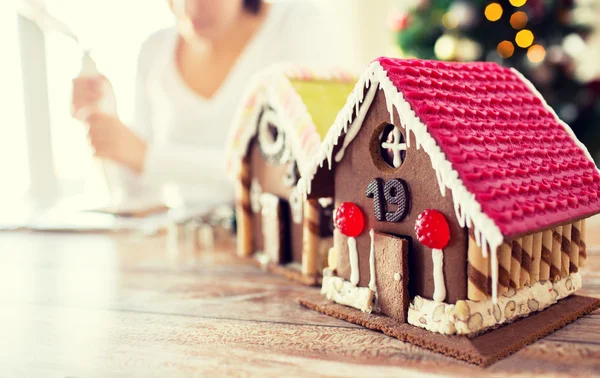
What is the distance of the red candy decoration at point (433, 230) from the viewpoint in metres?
0.80

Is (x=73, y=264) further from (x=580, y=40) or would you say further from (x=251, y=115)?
(x=580, y=40)

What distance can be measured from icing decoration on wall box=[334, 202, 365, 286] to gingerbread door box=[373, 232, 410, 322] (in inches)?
1.8

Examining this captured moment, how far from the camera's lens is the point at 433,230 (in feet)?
2.63

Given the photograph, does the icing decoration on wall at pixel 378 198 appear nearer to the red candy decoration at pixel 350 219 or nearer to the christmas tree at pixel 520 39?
the red candy decoration at pixel 350 219

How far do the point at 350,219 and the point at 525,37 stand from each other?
69.7 inches

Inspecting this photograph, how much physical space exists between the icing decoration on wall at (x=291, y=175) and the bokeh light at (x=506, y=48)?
5.03 feet

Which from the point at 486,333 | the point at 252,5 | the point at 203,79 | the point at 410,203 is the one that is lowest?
the point at 486,333

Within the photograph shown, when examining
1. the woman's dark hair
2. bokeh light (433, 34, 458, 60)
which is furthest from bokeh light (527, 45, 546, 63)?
the woman's dark hair

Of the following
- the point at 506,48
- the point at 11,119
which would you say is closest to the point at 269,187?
the point at 506,48

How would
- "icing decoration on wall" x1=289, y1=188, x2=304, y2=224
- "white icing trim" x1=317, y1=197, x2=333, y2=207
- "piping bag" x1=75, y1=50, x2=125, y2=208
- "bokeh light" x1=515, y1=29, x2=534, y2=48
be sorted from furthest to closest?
"bokeh light" x1=515, y1=29, x2=534, y2=48 → "piping bag" x1=75, y1=50, x2=125, y2=208 → "icing decoration on wall" x1=289, y1=188, x2=304, y2=224 → "white icing trim" x1=317, y1=197, x2=333, y2=207

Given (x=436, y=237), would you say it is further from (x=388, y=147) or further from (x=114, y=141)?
(x=114, y=141)

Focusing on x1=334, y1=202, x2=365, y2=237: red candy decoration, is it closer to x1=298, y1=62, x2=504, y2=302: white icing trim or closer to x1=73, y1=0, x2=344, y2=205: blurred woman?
x1=298, y1=62, x2=504, y2=302: white icing trim

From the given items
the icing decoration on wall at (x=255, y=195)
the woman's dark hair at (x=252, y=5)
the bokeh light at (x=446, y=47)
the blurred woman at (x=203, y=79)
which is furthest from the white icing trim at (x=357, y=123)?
the bokeh light at (x=446, y=47)

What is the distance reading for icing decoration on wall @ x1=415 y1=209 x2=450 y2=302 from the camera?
0.80 m
